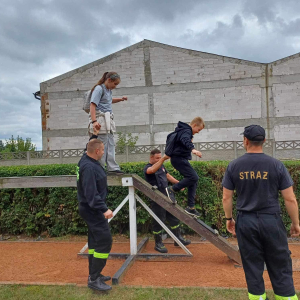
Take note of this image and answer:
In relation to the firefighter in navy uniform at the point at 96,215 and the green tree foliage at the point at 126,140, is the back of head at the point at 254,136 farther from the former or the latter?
the green tree foliage at the point at 126,140

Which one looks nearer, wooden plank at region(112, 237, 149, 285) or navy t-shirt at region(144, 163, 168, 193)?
wooden plank at region(112, 237, 149, 285)

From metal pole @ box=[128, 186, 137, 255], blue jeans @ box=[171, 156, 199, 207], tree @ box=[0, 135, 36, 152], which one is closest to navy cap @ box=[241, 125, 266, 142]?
blue jeans @ box=[171, 156, 199, 207]

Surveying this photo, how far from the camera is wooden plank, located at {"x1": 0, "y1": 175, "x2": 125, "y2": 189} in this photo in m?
5.37

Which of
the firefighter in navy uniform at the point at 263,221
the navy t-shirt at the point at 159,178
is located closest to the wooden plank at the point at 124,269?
the navy t-shirt at the point at 159,178

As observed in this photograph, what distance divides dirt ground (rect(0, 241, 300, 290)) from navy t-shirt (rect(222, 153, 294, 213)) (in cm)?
186

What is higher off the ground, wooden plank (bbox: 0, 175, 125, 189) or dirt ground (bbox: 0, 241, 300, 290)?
wooden plank (bbox: 0, 175, 125, 189)

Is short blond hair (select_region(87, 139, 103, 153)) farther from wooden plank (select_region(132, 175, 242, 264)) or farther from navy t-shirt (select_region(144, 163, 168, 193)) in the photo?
navy t-shirt (select_region(144, 163, 168, 193))

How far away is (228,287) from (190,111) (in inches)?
734

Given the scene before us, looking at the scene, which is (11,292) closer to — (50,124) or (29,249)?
(29,249)

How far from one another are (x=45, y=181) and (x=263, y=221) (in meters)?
4.33

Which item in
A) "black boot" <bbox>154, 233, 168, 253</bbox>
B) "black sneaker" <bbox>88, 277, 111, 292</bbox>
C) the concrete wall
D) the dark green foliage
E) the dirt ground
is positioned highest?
the concrete wall

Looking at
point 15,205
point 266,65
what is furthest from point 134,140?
point 15,205

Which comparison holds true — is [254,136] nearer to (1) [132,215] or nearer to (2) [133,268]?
(1) [132,215]

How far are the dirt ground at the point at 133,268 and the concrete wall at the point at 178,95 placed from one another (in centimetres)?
1603
